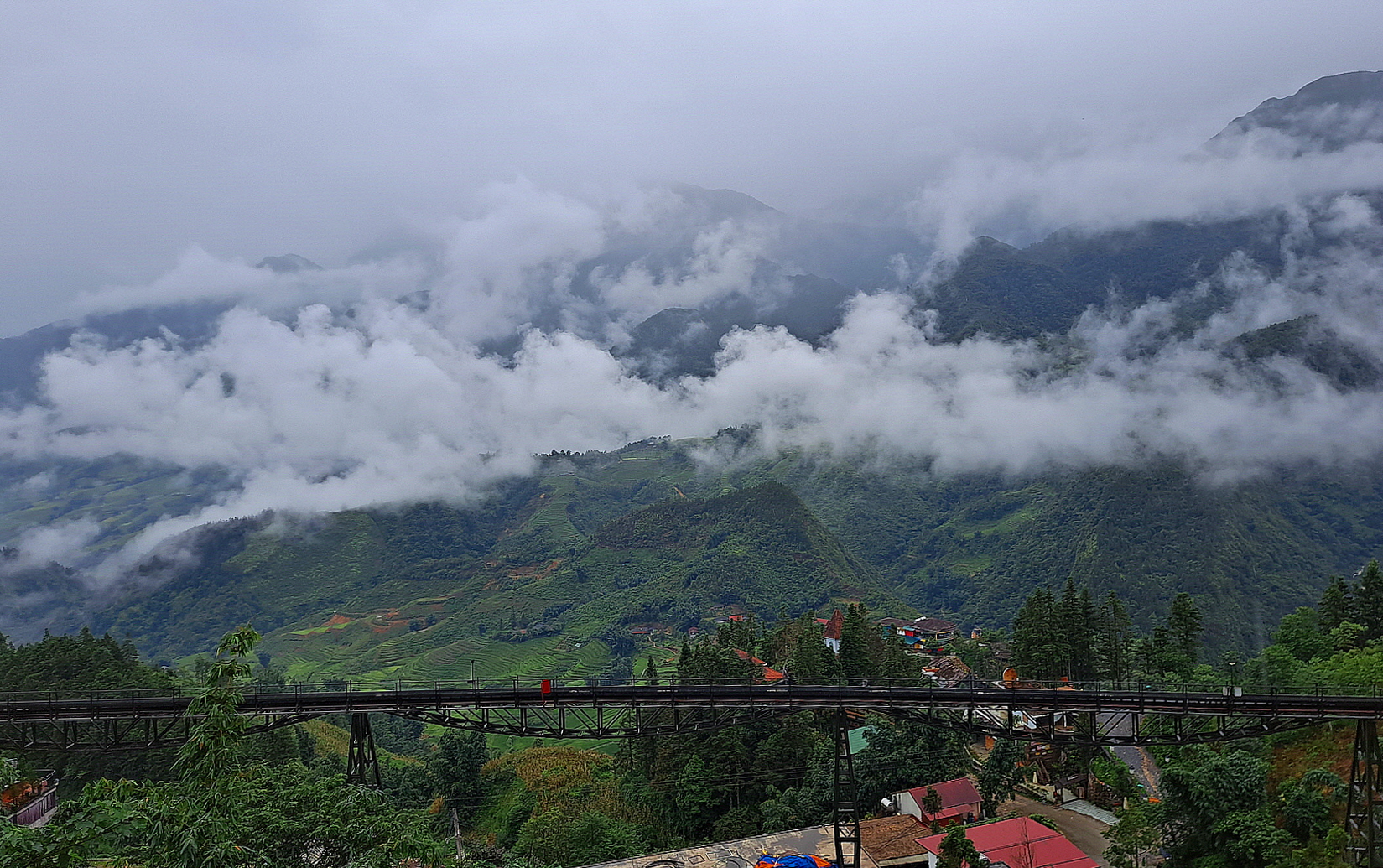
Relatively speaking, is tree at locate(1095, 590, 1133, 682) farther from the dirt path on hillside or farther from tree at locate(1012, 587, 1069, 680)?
the dirt path on hillside

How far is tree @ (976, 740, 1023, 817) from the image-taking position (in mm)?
39219

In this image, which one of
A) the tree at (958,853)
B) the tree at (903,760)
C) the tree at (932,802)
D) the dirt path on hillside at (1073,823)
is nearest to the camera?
the tree at (958,853)

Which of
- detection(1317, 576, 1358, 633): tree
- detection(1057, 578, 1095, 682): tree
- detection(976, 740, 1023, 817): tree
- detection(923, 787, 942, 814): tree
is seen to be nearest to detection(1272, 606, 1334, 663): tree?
detection(1317, 576, 1358, 633): tree

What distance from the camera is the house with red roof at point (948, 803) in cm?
3772

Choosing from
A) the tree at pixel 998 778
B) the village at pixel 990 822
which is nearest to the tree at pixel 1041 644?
the village at pixel 990 822

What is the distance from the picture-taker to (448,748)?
49.1 meters

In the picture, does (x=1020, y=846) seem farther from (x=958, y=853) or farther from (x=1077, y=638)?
(x=1077, y=638)

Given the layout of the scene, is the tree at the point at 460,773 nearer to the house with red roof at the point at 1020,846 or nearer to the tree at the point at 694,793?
the tree at the point at 694,793

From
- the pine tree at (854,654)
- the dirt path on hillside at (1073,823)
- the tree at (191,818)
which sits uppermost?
the tree at (191,818)

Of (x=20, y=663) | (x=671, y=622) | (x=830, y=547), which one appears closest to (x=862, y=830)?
(x=20, y=663)

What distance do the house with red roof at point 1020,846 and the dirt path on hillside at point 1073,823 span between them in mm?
1355

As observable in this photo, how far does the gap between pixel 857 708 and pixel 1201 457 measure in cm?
11287

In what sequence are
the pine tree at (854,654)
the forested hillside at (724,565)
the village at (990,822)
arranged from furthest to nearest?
the forested hillside at (724,565), the pine tree at (854,654), the village at (990,822)

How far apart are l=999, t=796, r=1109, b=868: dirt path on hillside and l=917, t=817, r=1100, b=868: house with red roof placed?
1355 mm
